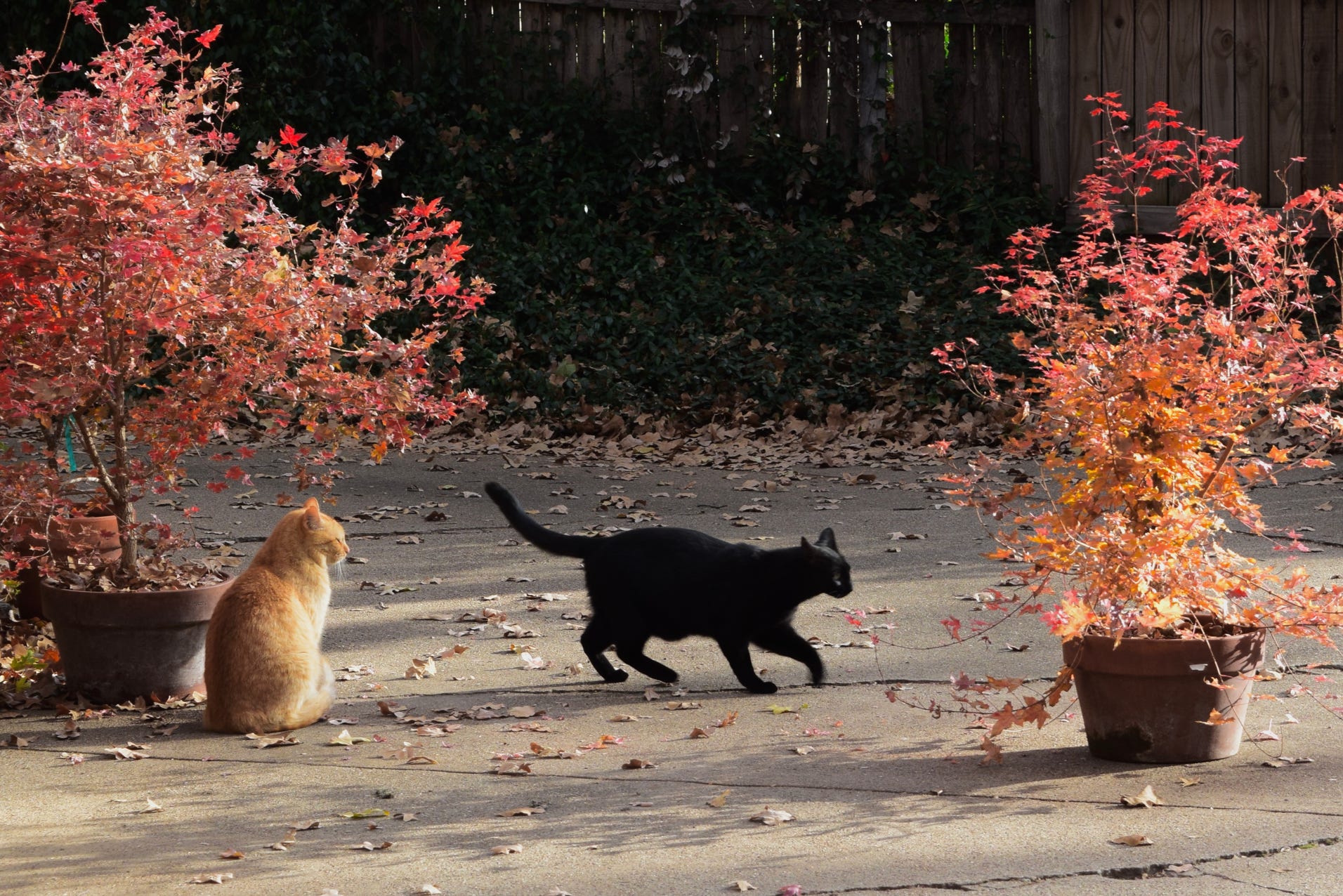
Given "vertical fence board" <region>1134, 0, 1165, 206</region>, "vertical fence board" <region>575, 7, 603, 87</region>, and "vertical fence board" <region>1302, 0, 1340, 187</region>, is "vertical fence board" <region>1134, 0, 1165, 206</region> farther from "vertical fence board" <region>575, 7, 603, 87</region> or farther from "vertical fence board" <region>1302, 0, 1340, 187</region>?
"vertical fence board" <region>575, 7, 603, 87</region>

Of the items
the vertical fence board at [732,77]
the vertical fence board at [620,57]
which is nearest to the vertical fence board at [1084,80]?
the vertical fence board at [732,77]

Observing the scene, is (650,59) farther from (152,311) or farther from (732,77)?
(152,311)

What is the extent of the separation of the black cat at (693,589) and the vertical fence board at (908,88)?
8.80 m

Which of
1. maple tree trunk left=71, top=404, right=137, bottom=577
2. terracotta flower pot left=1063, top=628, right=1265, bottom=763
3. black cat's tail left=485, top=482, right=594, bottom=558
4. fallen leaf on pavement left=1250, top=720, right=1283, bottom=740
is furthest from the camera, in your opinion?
black cat's tail left=485, top=482, right=594, bottom=558

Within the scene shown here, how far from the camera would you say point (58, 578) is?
5637mm

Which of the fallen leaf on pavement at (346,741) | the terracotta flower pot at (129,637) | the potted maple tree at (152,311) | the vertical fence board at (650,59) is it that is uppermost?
the vertical fence board at (650,59)

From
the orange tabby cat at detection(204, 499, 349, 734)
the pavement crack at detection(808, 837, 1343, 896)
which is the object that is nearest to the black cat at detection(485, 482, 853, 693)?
the orange tabby cat at detection(204, 499, 349, 734)

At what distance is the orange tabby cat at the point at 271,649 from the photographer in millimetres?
4898

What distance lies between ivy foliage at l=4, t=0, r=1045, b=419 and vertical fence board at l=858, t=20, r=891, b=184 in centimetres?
17

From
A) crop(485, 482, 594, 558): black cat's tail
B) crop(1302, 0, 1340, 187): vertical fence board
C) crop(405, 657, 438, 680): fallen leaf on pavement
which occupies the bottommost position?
crop(405, 657, 438, 680): fallen leaf on pavement

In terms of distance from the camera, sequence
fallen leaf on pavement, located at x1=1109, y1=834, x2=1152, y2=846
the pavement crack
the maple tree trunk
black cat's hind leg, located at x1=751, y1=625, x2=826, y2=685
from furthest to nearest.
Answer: black cat's hind leg, located at x1=751, y1=625, x2=826, y2=685 → the maple tree trunk → fallen leaf on pavement, located at x1=1109, y1=834, x2=1152, y2=846 → the pavement crack

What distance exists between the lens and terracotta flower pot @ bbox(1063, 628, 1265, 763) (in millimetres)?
4293

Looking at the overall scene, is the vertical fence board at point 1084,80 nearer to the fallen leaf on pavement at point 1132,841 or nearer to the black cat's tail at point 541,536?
the black cat's tail at point 541,536

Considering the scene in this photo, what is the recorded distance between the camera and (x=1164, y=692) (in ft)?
14.3
